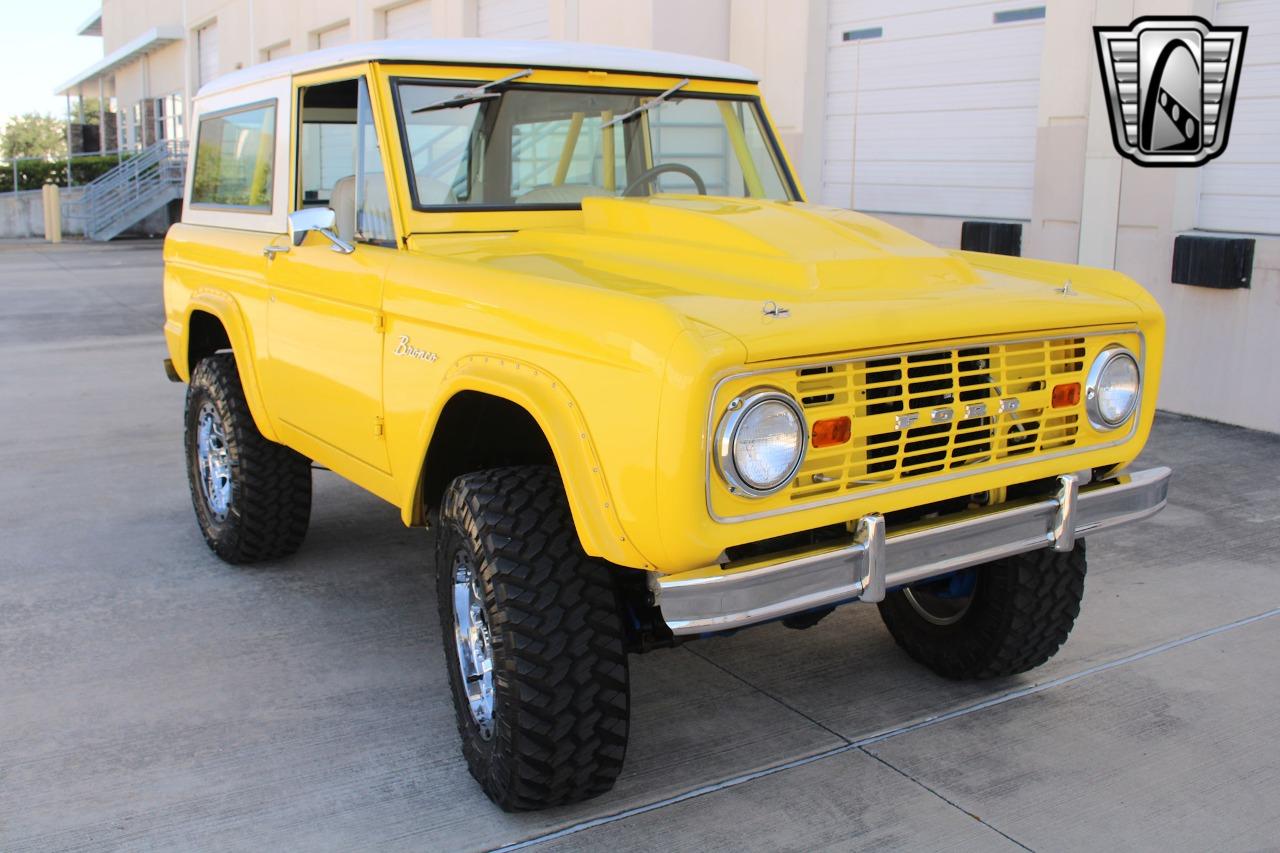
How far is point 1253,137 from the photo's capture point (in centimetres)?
765

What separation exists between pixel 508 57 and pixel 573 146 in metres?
0.37

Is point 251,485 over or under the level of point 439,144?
under

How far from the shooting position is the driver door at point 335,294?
390 centimetres

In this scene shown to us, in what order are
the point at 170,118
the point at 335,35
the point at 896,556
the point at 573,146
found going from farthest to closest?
1. the point at 170,118
2. the point at 335,35
3. the point at 573,146
4. the point at 896,556

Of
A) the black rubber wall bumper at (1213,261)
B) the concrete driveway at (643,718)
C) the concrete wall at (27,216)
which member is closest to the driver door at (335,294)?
the concrete driveway at (643,718)

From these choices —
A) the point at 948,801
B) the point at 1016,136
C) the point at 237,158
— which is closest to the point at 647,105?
the point at 237,158

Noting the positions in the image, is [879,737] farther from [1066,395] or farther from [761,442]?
[761,442]

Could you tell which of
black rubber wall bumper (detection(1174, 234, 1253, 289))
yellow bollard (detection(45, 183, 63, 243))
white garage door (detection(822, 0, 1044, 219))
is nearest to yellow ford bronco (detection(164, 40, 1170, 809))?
black rubber wall bumper (detection(1174, 234, 1253, 289))

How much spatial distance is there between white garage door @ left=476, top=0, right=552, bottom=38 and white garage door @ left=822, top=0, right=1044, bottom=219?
4.37m

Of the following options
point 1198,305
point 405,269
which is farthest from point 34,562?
point 1198,305

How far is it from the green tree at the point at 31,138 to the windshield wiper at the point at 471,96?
1945 inches

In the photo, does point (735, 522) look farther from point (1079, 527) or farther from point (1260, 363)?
point (1260, 363)

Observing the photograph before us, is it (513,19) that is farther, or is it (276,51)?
(276,51)

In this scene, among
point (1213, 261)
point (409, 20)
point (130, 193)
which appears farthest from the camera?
point (130, 193)
